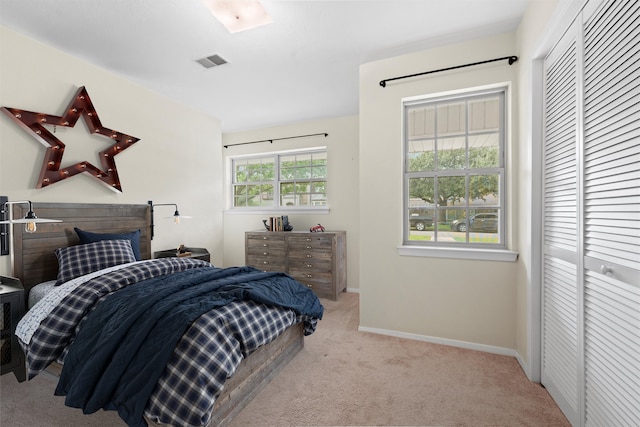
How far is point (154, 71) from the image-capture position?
310cm

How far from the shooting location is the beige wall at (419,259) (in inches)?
97.8

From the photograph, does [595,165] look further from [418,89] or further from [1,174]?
[1,174]

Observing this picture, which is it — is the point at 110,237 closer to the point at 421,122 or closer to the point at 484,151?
the point at 421,122

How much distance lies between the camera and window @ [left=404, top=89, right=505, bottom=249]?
262 centimetres

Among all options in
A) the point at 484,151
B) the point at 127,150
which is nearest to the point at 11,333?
the point at 127,150

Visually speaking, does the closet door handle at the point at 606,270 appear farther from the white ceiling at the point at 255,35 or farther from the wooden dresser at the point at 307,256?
the wooden dresser at the point at 307,256

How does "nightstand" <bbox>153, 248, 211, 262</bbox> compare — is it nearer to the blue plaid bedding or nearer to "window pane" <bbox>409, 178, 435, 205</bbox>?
the blue plaid bedding

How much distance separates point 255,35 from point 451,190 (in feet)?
7.23

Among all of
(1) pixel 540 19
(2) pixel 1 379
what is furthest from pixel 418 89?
(2) pixel 1 379

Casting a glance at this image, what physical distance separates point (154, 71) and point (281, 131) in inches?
84.0

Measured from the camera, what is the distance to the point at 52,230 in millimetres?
2654

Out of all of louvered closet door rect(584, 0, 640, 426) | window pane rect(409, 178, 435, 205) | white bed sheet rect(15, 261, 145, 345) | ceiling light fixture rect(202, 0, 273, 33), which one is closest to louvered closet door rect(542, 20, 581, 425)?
louvered closet door rect(584, 0, 640, 426)

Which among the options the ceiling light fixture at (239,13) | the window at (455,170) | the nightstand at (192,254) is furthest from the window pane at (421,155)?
the nightstand at (192,254)

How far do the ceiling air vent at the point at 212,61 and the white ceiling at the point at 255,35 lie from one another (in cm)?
6
